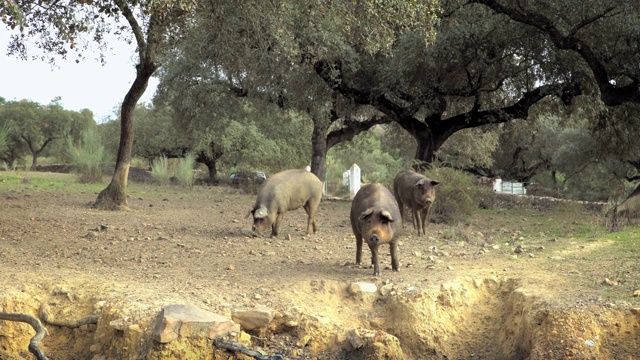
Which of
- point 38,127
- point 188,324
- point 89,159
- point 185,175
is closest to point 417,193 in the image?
point 188,324

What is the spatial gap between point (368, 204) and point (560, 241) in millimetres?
4882

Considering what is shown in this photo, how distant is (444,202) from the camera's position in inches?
588

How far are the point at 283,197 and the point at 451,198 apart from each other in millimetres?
4738

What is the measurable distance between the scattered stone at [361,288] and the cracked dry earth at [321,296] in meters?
0.05

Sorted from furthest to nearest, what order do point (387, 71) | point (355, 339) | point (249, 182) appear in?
point (249, 182), point (387, 71), point (355, 339)

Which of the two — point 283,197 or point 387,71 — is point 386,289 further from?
point 387,71

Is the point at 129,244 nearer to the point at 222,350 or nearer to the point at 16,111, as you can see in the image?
the point at 222,350

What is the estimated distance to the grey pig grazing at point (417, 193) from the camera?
40.2ft

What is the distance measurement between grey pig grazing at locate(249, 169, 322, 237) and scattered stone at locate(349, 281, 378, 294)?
12.5 feet

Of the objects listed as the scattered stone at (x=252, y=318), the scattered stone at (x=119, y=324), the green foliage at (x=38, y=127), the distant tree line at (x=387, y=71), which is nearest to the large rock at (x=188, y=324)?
the scattered stone at (x=252, y=318)

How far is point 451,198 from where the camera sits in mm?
14992

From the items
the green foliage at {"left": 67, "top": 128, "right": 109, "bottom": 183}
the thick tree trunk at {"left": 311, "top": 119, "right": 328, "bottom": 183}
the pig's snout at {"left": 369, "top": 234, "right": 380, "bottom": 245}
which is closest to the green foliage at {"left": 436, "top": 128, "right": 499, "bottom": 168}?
the thick tree trunk at {"left": 311, "top": 119, "right": 328, "bottom": 183}

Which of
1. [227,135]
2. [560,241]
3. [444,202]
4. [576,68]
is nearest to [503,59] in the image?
[576,68]

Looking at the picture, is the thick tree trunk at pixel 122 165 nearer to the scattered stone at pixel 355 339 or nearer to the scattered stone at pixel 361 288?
the scattered stone at pixel 361 288
